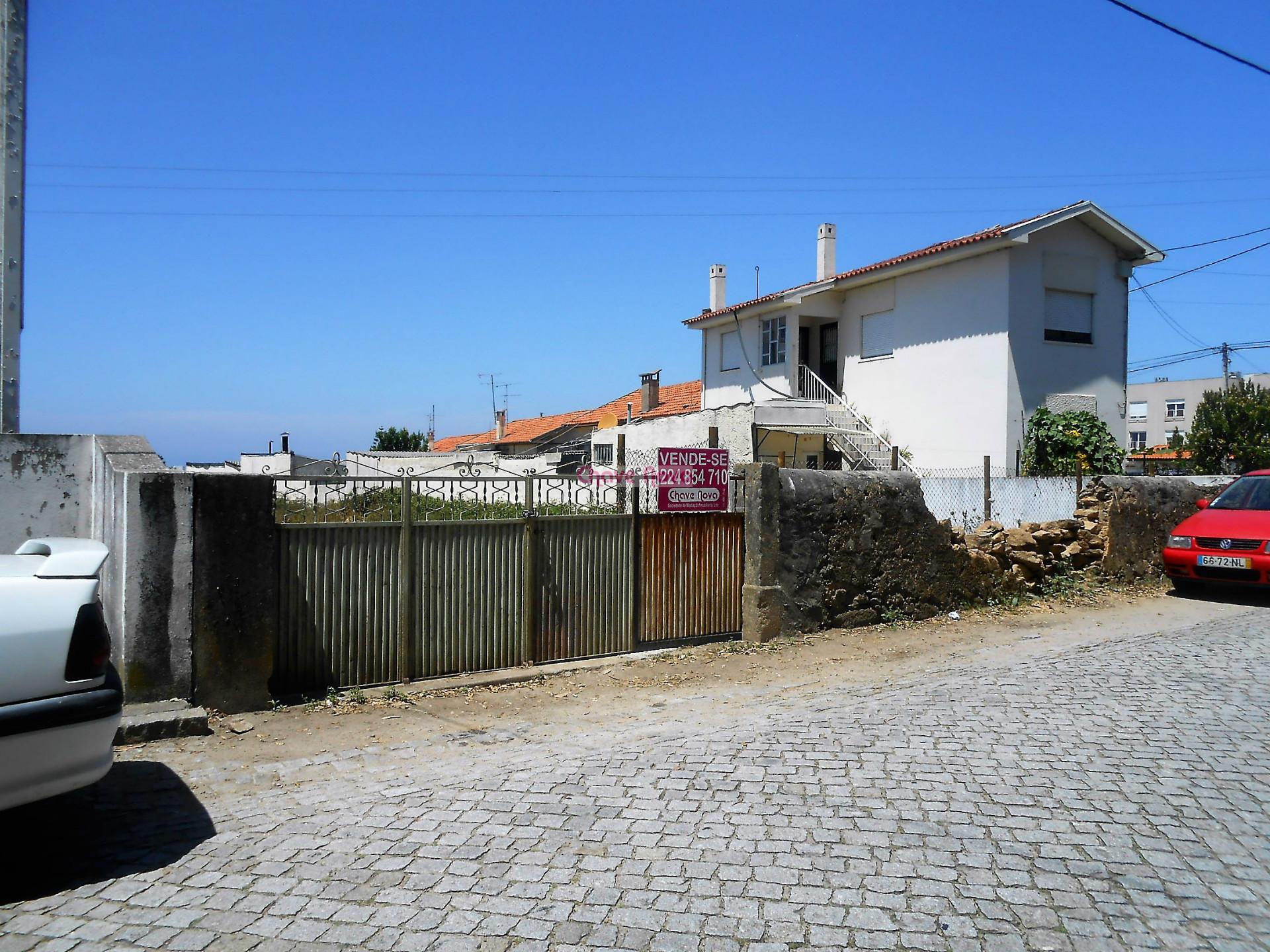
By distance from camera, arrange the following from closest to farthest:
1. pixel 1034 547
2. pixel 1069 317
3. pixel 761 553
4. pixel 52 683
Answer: pixel 52 683 → pixel 761 553 → pixel 1034 547 → pixel 1069 317

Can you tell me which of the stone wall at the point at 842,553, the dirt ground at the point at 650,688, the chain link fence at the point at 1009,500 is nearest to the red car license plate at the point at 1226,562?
the dirt ground at the point at 650,688

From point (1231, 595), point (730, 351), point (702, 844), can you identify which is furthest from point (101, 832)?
point (730, 351)

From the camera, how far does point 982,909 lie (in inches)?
141

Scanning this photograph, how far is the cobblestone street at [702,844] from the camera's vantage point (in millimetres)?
3426

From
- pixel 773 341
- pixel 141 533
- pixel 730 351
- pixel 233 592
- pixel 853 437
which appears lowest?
pixel 233 592

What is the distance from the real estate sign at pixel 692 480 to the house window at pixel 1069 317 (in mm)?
15009

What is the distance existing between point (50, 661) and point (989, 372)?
66.0 ft

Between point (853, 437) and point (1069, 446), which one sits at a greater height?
point (853, 437)

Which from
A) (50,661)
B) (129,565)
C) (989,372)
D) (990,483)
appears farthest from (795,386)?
(50,661)

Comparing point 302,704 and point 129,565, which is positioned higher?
point 129,565

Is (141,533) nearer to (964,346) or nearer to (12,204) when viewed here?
(12,204)

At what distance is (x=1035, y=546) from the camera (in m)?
11.9

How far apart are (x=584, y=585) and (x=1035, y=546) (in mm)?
7072

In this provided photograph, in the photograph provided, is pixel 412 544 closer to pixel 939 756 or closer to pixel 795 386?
pixel 939 756
